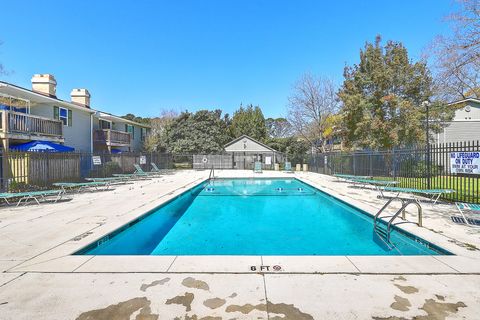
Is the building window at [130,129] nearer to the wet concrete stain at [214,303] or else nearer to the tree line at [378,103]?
the tree line at [378,103]

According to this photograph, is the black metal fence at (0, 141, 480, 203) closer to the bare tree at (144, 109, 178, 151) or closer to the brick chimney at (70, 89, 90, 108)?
the brick chimney at (70, 89, 90, 108)

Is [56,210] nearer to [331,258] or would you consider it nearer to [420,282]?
[331,258]

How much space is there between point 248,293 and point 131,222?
15.3 feet

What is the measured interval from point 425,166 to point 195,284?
509 inches

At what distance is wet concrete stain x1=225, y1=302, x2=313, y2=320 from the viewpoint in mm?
2699

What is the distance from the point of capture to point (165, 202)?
990 centimetres

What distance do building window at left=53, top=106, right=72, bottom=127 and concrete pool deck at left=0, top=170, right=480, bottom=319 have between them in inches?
714

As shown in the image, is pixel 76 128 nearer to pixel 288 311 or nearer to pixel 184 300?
pixel 184 300

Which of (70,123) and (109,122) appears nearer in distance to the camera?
(70,123)

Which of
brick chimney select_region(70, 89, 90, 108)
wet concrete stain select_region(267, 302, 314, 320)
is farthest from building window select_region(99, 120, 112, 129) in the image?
wet concrete stain select_region(267, 302, 314, 320)

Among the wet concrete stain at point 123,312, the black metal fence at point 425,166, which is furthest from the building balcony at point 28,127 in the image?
the black metal fence at point 425,166

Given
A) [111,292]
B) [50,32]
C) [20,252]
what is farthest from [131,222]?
[50,32]

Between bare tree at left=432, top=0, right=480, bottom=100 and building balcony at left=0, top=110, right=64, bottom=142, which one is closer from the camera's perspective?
bare tree at left=432, top=0, right=480, bottom=100

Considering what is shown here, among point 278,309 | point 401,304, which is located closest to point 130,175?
point 278,309
